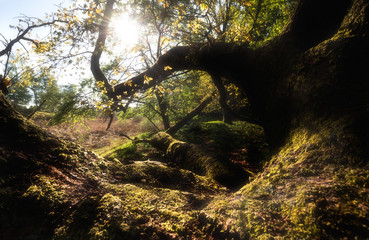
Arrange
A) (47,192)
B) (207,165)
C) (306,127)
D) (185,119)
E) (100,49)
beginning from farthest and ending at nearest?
(185,119), (100,49), (207,165), (306,127), (47,192)

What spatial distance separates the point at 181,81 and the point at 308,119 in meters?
7.23

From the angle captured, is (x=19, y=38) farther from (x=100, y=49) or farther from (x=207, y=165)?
(x=207, y=165)

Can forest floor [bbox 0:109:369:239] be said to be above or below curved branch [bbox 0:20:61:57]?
below

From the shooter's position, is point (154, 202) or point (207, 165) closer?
point (154, 202)

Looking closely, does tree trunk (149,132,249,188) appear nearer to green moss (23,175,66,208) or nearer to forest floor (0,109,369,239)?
forest floor (0,109,369,239)

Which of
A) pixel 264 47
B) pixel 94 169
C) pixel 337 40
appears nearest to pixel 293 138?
pixel 337 40

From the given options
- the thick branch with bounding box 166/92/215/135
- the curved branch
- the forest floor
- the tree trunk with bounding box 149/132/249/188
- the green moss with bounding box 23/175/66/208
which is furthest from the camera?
the thick branch with bounding box 166/92/215/135

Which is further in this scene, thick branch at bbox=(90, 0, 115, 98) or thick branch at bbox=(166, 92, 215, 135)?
thick branch at bbox=(166, 92, 215, 135)

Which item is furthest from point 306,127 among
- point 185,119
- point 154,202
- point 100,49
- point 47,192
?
point 185,119

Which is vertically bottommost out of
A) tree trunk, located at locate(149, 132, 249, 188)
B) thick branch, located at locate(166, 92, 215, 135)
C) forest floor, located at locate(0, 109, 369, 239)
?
forest floor, located at locate(0, 109, 369, 239)

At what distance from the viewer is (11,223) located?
1.20 meters

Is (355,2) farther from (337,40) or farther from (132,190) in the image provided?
(132,190)

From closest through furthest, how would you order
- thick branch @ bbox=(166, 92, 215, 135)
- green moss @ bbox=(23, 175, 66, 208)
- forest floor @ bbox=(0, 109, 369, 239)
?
forest floor @ bbox=(0, 109, 369, 239), green moss @ bbox=(23, 175, 66, 208), thick branch @ bbox=(166, 92, 215, 135)

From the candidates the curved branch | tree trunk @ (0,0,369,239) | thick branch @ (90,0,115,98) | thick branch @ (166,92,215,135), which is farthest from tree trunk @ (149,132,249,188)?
the curved branch
